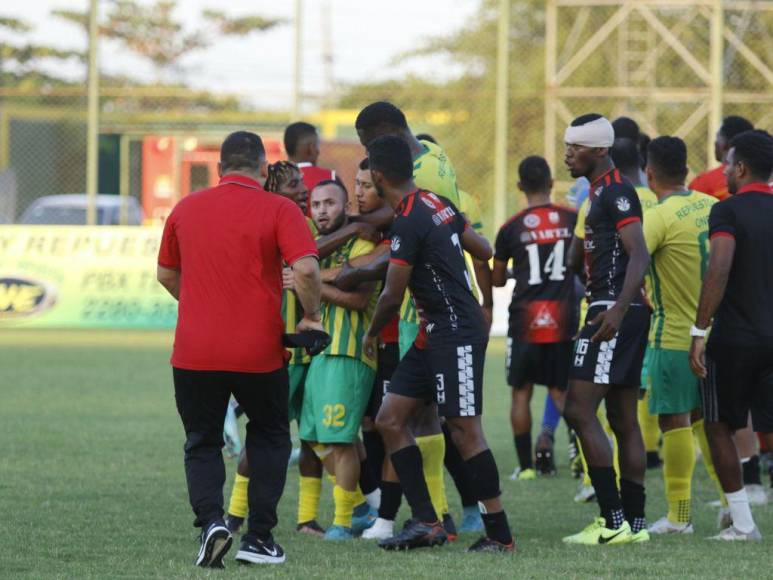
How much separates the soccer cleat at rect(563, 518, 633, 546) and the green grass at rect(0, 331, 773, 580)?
0.12m

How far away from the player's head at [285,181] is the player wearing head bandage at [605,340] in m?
1.54

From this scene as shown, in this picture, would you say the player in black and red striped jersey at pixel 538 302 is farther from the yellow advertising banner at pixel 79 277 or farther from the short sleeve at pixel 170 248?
the yellow advertising banner at pixel 79 277

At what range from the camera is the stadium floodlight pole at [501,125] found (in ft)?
73.0

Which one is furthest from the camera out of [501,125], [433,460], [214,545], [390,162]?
[501,125]

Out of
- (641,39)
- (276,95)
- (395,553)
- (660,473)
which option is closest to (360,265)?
(395,553)

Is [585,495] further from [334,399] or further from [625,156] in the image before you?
[334,399]

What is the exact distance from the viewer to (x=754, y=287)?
8039mm

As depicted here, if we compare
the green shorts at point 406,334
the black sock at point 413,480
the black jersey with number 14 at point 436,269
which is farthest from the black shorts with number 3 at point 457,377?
the green shorts at point 406,334

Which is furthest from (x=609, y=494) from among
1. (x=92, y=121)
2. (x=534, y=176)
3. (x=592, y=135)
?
(x=92, y=121)

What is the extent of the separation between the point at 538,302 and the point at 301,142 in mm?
2243

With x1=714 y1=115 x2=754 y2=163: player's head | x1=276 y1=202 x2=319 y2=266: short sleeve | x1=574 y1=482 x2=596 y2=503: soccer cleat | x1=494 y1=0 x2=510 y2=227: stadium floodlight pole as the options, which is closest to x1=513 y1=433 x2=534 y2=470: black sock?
x1=574 y1=482 x2=596 y2=503: soccer cleat

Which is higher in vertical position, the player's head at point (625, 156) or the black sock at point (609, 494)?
the player's head at point (625, 156)

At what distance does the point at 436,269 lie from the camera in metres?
7.64

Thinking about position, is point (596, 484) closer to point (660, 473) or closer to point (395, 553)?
point (395, 553)
